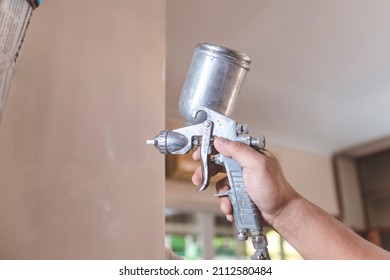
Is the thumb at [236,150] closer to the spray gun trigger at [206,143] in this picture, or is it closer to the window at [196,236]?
the spray gun trigger at [206,143]

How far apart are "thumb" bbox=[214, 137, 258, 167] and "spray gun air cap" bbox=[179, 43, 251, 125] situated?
4 centimetres

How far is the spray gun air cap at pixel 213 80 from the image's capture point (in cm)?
49

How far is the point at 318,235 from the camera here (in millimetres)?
487

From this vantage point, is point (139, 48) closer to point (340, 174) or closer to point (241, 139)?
point (241, 139)

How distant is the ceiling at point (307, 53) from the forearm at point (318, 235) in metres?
0.64

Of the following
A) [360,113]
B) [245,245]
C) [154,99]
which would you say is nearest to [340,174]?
[360,113]

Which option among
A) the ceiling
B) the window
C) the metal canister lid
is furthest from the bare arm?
the window

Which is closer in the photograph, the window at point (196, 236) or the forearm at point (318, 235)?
the forearm at point (318, 235)

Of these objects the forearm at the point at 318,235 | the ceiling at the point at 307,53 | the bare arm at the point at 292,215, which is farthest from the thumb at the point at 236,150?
the ceiling at the point at 307,53

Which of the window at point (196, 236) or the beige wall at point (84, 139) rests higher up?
the window at point (196, 236)

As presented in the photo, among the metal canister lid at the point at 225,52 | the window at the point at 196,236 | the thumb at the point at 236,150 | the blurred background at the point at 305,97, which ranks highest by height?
the blurred background at the point at 305,97

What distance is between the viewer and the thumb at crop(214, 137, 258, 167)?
1.52ft

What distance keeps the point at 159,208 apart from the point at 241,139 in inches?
7.6

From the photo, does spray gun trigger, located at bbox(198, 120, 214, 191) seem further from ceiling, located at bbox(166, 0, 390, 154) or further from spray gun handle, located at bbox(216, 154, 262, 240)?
ceiling, located at bbox(166, 0, 390, 154)
